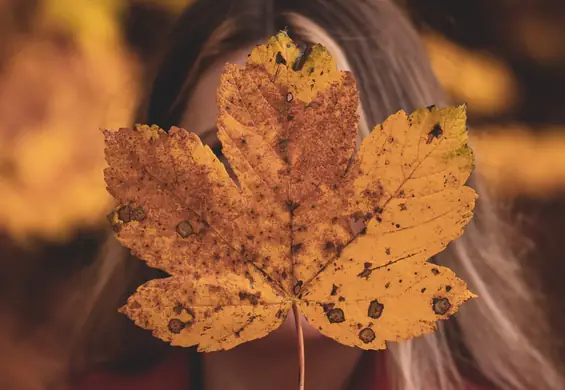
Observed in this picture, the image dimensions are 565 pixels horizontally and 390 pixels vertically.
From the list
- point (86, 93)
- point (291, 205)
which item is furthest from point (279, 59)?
point (86, 93)

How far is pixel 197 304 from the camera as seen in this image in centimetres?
35

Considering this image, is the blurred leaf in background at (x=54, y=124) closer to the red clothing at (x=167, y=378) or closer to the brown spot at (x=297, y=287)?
the red clothing at (x=167, y=378)

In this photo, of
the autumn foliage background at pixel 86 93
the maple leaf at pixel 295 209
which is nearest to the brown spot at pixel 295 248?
the maple leaf at pixel 295 209

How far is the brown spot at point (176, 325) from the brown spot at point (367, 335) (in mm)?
112

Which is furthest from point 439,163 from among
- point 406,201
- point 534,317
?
point 534,317

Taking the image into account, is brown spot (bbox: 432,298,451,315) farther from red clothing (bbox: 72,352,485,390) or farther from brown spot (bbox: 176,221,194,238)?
red clothing (bbox: 72,352,485,390)

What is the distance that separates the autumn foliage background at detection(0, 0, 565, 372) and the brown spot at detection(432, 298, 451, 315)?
0.87 feet

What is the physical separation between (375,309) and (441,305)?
0.04 m

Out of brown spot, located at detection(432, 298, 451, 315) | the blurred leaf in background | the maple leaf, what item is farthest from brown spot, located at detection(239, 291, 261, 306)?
the blurred leaf in background

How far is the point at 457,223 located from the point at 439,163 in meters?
0.04

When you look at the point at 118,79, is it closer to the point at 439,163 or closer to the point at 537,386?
the point at 439,163

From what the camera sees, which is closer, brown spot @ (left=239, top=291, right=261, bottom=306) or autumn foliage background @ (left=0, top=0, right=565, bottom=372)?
brown spot @ (left=239, top=291, right=261, bottom=306)

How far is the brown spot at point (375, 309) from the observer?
1.14 ft

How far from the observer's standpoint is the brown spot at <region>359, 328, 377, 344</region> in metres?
0.35
